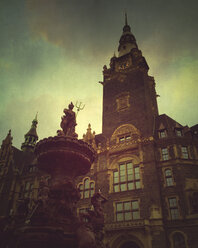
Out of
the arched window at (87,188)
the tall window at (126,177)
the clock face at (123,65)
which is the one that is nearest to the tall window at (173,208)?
the tall window at (126,177)

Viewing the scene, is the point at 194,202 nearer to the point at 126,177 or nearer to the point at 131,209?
the point at 131,209

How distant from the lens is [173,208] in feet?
66.3

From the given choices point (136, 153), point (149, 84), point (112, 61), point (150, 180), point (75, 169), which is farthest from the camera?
point (112, 61)

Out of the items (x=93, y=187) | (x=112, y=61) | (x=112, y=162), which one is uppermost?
(x=112, y=61)

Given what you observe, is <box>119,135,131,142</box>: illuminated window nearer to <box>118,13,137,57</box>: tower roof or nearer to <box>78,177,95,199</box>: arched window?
<box>78,177,95,199</box>: arched window

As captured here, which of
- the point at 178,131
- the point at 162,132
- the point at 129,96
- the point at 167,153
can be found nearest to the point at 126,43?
the point at 129,96

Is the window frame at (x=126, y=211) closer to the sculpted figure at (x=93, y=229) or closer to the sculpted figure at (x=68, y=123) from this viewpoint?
the sculpted figure at (x=93, y=229)

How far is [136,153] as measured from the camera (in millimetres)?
24578

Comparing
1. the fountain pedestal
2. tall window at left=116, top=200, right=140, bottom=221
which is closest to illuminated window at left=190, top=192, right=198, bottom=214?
tall window at left=116, top=200, right=140, bottom=221

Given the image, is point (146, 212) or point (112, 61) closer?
point (146, 212)

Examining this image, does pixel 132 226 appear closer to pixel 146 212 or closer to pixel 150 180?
pixel 146 212

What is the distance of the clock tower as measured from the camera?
28109 millimetres

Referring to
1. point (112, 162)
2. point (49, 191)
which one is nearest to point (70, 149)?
point (49, 191)

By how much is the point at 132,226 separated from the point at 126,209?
8.74 feet
